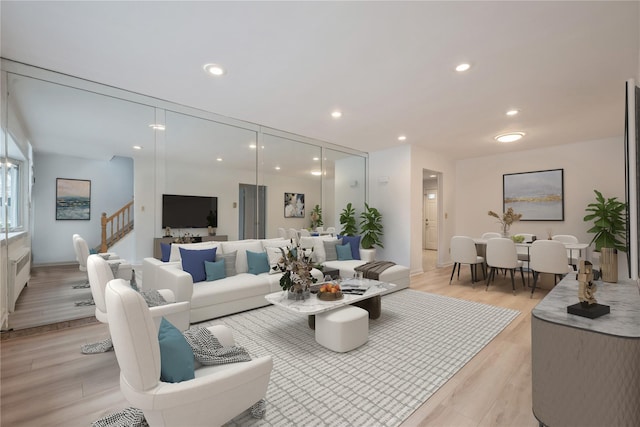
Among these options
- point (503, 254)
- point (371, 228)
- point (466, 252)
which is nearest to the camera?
point (503, 254)

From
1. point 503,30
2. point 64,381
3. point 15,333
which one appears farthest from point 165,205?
point 503,30

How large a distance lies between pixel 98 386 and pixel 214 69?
305 centimetres

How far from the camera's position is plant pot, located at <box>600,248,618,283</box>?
6.88ft

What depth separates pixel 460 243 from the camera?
5.17m

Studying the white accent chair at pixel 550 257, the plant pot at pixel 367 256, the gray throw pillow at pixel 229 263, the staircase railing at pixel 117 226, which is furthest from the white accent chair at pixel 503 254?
the staircase railing at pixel 117 226

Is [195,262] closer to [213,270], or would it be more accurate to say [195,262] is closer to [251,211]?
[213,270]

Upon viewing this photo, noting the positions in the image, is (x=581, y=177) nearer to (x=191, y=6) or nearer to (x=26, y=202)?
(x=191, y=6)

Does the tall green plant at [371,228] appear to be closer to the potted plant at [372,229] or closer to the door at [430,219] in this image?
the potted plant at [372,229]

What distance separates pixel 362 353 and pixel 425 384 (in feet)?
2.08

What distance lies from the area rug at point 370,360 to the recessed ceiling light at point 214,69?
2.86m

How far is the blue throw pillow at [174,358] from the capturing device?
132 centimetres

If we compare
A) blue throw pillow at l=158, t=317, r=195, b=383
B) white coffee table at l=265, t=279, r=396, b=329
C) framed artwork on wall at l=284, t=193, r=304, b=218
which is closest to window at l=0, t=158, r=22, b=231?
white coffee table at l=265, t=279, r=396, b=329

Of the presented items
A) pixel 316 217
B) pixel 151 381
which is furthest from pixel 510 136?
pixel 151 381

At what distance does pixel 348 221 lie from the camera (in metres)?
6.87
